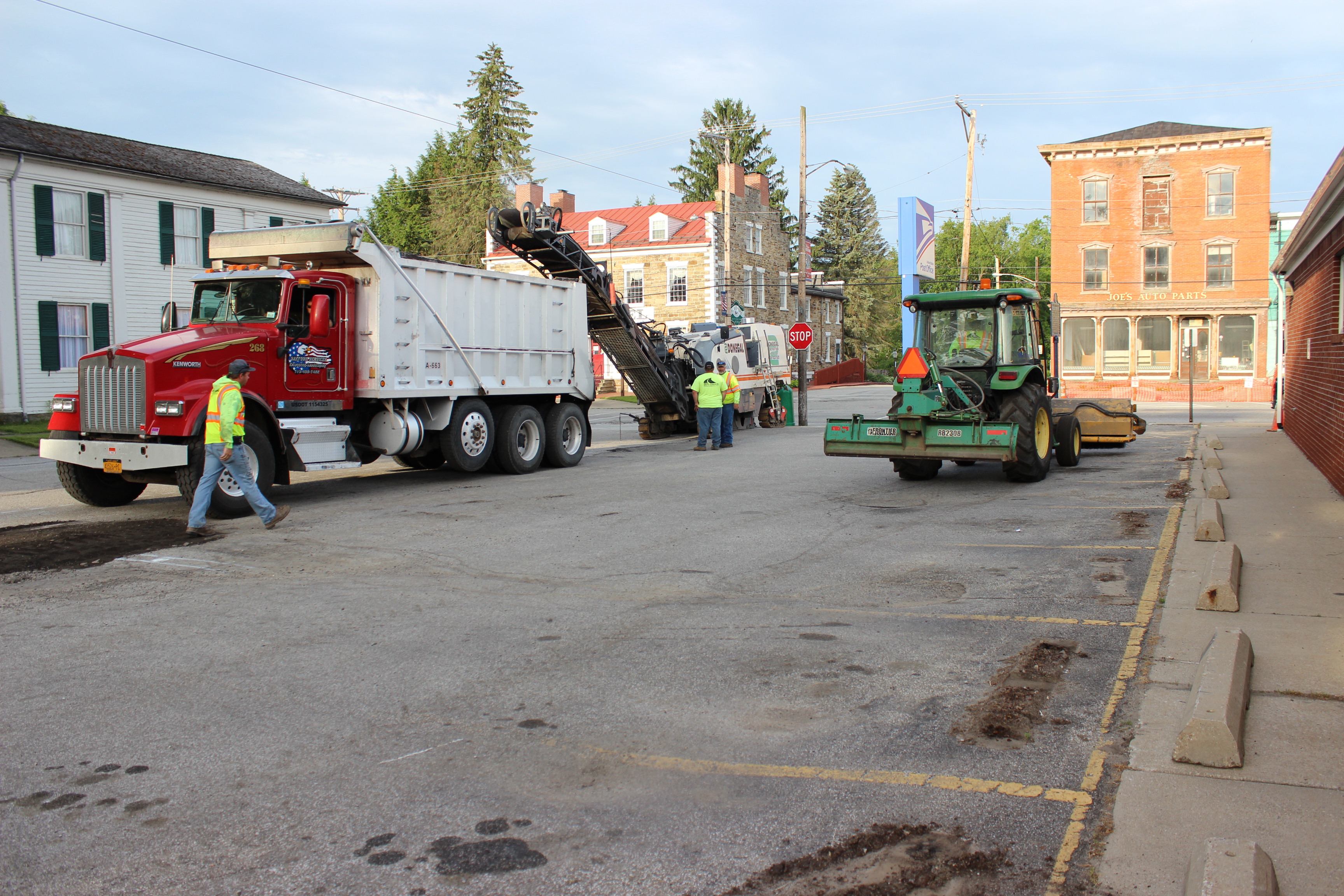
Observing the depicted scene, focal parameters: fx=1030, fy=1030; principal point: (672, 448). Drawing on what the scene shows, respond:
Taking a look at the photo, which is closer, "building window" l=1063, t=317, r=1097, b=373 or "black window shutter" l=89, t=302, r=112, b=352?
"black window shutter" l=89, t=302, r=112, b=352

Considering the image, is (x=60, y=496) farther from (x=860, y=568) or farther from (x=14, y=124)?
(x=14, y=124)

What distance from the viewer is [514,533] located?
10156 mm

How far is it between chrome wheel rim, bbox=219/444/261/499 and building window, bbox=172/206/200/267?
18.0 metres

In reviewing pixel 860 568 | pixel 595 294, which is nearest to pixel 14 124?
pixel 595 294

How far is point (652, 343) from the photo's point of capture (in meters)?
22.1

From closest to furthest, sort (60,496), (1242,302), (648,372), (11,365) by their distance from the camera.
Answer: (60,496), (648,372), (11,365), (1242,302)

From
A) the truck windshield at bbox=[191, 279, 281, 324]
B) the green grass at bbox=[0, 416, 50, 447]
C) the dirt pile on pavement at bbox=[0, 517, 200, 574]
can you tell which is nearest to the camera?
the dirt pile on pavement at bbox=[0, 517, 200, 574]

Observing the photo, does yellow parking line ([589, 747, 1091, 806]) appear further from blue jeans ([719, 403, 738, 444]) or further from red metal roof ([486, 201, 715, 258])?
red metal roof ([486, 201, 715, 258])

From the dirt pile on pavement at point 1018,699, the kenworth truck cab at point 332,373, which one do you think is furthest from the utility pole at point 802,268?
the dirt pile on pavement at point 1018,699

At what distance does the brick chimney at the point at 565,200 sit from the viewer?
54.3 meters

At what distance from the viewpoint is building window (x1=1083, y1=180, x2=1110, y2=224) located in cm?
4522

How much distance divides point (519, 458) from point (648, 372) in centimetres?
660

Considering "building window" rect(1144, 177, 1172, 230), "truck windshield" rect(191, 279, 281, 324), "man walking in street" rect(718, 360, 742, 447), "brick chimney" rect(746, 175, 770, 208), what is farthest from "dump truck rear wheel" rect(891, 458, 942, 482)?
"brick chimney" rect(746, 175, 770, 208)

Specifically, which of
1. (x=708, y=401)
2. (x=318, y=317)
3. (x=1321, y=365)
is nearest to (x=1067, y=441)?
(x=1321, y=365)
